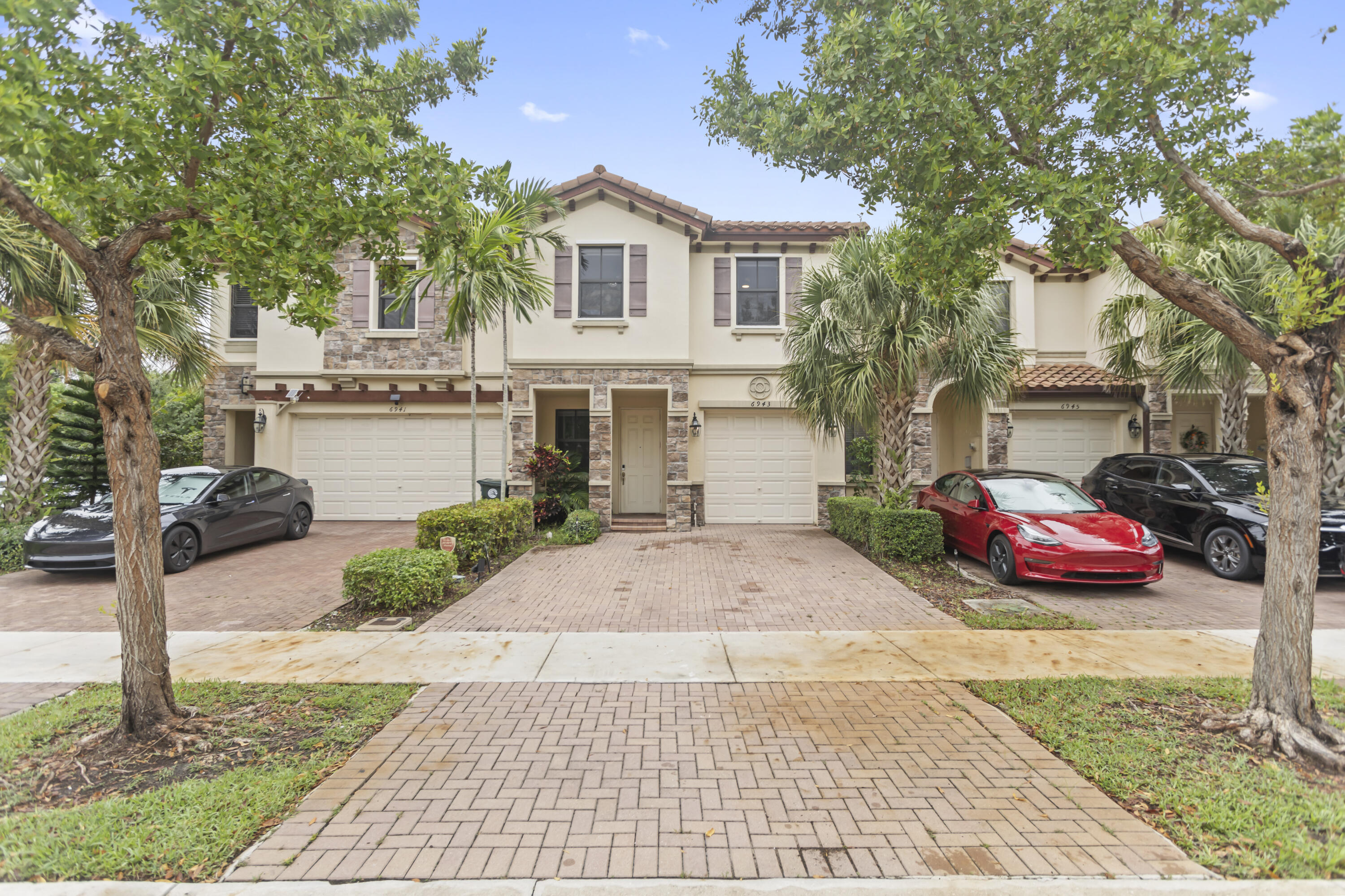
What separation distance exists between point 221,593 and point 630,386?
7.89 meters

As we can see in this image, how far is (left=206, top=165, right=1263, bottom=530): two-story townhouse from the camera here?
1322 cm

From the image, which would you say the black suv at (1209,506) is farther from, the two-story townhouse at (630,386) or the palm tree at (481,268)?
the palm tree at (481,268)

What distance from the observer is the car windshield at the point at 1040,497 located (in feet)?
28.4

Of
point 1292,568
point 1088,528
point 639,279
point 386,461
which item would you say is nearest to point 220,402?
point 386,461

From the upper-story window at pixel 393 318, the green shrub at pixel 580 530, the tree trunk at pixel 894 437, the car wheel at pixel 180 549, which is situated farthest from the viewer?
the upper-story window at pixel 393 318

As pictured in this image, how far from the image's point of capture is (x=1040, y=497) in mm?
8906

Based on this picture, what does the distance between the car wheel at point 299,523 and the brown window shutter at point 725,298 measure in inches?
370

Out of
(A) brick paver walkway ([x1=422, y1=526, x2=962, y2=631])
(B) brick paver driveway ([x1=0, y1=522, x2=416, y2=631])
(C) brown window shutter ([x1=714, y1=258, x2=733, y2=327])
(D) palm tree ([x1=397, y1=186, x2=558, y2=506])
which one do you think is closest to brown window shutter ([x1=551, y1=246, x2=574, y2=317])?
(D) palm tree ([x1=397, y1=186, x2=558, y2=506])

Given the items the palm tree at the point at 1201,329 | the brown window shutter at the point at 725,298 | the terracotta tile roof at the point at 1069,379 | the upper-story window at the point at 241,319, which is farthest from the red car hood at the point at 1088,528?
the upper-story window at the point at 241,319

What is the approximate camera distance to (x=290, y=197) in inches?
157

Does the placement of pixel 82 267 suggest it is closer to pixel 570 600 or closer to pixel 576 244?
pixel 570 600

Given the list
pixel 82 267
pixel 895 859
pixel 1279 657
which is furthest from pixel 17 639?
pixel 1279 657

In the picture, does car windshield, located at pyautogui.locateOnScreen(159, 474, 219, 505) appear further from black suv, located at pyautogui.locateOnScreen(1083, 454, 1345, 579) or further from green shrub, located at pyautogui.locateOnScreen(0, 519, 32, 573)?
black suv, located at pyautogui.locateOnScreen(1083, 454, 1345, 579)

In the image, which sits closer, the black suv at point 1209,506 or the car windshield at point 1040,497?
the black suv at point 1209,506
